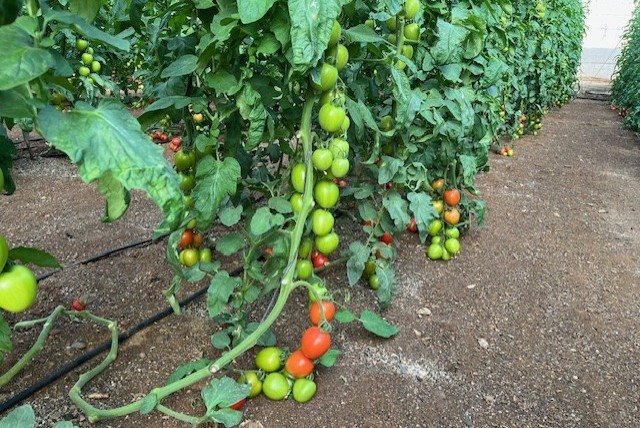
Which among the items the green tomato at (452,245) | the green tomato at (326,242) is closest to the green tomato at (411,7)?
the green tomato at (326,242)

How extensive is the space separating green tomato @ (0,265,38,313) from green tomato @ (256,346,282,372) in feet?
2.90

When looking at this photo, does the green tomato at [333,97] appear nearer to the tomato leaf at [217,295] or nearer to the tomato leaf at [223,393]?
the tomato leaf at [217,295]

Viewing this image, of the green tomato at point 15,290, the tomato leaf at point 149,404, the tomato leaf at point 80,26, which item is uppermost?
the tomato leaf at point 80,26

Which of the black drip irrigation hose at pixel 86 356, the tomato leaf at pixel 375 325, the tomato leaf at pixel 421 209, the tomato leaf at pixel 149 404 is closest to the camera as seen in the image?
the tomato leaf at pixel 149 404

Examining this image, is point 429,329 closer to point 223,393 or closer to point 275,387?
point 275,387

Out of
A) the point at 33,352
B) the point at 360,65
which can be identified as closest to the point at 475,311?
the point at 360,65

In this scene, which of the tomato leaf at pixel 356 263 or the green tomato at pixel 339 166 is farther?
the tomato leaf at pixel 356 263

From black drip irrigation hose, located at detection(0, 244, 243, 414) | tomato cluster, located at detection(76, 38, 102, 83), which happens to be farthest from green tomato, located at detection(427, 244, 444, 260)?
tomato cluster, located at detection(76, 38, 102, 83)

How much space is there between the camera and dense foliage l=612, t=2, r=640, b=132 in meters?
6.68

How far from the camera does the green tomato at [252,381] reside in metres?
1.61

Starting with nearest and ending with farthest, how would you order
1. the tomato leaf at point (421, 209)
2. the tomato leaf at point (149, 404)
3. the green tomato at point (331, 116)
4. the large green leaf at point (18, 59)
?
1. the large green leaf at point (18, 59)
2. the tomato leaf at point (149, 404)
3. the green tomato at point (331, 116)
4. the tomato leaf at point (421, 209)

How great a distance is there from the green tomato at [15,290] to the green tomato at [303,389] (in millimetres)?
958

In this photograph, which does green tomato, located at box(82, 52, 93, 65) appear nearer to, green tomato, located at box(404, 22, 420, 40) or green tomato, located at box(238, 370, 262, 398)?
green tomato, located at box(404, 22, 420, 40)

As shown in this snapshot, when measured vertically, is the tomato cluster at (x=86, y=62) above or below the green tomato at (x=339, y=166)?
below
